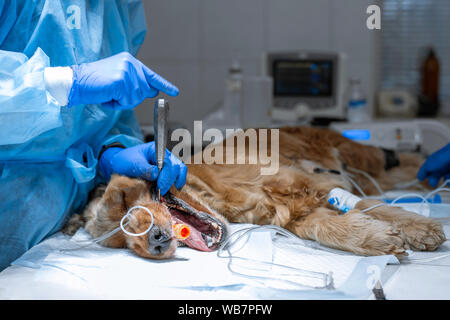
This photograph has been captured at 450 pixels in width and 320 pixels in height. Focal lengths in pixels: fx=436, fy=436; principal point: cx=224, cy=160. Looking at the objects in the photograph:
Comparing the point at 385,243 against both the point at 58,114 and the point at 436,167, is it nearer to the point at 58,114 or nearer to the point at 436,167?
the point at 436,167

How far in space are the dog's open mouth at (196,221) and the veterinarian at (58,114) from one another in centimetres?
5

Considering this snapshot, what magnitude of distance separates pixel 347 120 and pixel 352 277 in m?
2.01

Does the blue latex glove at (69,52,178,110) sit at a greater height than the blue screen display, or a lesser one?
greater

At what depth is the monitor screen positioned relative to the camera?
294cm

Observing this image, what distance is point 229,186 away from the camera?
1545 mm

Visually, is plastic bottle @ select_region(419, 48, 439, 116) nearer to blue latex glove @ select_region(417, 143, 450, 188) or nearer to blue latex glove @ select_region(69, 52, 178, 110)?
blue latex glove @ select_region(417, 143, 450, 188)

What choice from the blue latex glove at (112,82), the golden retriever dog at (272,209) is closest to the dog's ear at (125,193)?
the golden retriever dog at (272,209)

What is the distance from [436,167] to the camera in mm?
1801

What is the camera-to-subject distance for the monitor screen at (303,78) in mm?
2939

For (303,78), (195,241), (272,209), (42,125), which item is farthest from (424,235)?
(303,78)

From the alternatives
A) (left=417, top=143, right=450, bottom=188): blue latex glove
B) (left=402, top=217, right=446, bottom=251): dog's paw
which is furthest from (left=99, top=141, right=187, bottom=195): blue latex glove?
(left=417, top=143, right=450, bottom=188): blue latex glove

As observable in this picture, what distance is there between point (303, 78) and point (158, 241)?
2.13m

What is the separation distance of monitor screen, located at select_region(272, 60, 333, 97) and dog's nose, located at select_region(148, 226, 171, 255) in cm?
205
